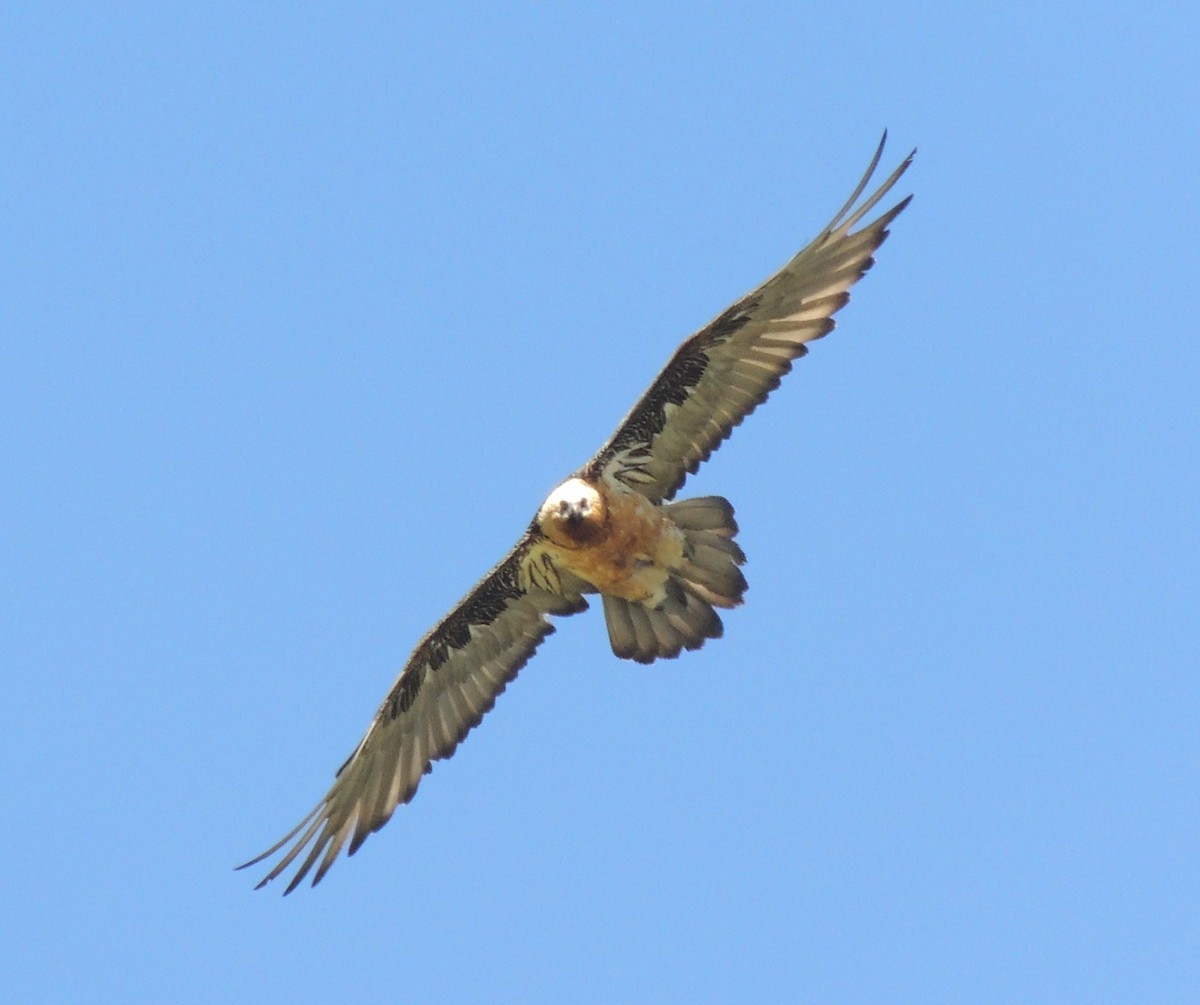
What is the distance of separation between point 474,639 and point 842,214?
4.82 metres

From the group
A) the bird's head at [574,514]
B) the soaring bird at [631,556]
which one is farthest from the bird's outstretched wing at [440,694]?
the bird's head at [574,514]

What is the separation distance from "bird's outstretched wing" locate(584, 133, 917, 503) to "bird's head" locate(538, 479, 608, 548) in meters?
0.38

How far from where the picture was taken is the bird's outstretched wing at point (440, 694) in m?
15.6

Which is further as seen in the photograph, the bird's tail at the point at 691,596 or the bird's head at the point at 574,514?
the bird's tail at the point at 691,596

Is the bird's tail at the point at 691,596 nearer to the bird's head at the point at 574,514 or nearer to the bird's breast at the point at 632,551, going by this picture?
the bird's breast at the point at 632,551

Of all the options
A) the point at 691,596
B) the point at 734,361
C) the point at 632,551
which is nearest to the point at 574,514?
the point at 632,551

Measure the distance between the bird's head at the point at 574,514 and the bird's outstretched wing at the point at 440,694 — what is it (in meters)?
1.07

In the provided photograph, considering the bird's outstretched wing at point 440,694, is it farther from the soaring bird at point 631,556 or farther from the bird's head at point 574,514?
the bird's head at point 574,514

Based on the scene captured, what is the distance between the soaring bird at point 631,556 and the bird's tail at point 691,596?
0.04ft

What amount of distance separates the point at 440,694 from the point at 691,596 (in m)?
2.56

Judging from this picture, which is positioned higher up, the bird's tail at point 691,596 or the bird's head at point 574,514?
the bird's tail at point 691,596

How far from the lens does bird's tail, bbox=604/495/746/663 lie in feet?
48.1

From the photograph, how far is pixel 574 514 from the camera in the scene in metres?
14.3

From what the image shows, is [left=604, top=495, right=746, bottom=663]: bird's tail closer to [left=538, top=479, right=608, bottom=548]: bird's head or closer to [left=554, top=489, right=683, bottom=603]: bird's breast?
[left=554, top=489, right=683, bottom=603]: bird's breast
